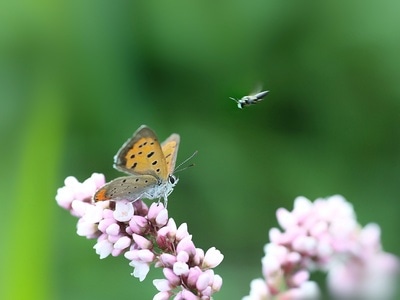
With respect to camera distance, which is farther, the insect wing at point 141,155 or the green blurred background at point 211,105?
the green blurred background at point 211,105

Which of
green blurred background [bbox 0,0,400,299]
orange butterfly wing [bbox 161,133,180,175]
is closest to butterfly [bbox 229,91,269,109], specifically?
orange butterfly wing [bbox 161,133,180,175]

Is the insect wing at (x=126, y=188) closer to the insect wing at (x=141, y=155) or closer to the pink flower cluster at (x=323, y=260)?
the insect wing at (x=141, y=155)

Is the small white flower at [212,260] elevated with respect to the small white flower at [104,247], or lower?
elevated

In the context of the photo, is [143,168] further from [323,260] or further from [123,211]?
[323,260]

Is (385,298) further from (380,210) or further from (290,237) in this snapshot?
(380,210)

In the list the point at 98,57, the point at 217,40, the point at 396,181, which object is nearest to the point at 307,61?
the point at 217,40

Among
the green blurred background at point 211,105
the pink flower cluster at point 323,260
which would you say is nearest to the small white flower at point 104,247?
the pink flower cluster at point 323,260

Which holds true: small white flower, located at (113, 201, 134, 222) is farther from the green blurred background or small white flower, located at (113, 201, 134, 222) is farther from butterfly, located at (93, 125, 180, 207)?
the green blurred background

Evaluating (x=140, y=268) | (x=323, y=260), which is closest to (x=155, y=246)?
(x=140, y=268)
